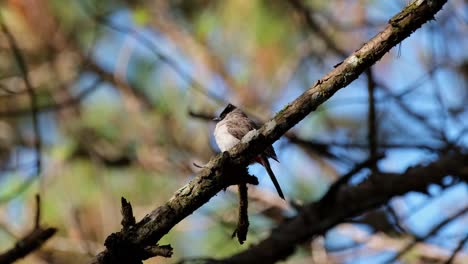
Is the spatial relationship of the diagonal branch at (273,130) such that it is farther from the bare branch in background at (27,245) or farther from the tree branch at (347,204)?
the tree branch at (347,204)

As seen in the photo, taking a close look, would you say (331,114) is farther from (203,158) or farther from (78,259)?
(78,259)

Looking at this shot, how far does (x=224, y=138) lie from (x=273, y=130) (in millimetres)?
1638

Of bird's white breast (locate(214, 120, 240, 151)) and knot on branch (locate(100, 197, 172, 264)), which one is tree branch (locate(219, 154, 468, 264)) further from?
knot on branch (locate(100, 197, 172, 264))

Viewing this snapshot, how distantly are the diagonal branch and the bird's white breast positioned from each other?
1.37m

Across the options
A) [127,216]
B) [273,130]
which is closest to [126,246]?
[127,216]

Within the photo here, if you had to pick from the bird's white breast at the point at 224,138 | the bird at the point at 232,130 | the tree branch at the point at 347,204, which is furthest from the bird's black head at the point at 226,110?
the tree branch at the point at 347,204

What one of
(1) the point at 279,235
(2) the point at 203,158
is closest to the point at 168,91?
(2) the point at 203,158

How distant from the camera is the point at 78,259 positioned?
240 inches

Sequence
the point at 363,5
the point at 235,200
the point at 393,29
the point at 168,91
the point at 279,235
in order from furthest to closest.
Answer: the point at 168,91 < the point at 363,5 < the point at 235,200 < the point at 279,235 < the point at 393,29

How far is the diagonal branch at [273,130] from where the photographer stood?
2416 mm

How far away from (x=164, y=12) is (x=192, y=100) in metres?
1.17

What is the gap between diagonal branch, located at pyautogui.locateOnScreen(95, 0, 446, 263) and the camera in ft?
7.93

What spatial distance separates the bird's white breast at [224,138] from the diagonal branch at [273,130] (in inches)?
54.1

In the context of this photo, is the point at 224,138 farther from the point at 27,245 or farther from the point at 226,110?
the point at 27,245
